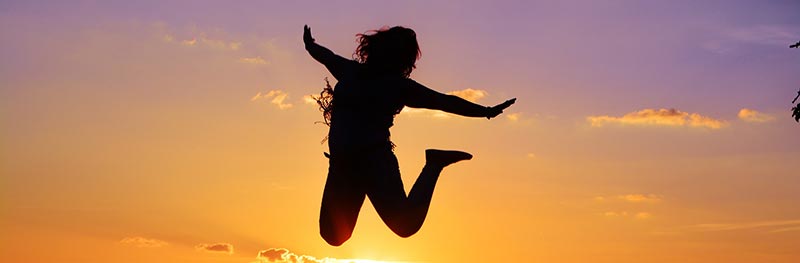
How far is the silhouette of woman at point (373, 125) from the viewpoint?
10.7 m

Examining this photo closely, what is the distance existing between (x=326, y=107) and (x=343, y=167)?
2.47 feet

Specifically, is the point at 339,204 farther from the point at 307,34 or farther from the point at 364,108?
the point at 307,34

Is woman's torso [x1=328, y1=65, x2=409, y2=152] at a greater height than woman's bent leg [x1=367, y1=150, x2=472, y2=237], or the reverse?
woman's torso [x1=328, y1=65, x2=409, y2=152]

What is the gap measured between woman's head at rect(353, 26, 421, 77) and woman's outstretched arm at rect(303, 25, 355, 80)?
222mm

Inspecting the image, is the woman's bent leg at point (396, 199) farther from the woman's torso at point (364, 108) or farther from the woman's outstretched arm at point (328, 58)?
the woman's outstretched arm at point (328, 58)

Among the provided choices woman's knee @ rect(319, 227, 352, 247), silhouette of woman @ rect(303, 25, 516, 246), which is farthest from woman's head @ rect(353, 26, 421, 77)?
woman's knee @ rect(319, 227, 352, 247)

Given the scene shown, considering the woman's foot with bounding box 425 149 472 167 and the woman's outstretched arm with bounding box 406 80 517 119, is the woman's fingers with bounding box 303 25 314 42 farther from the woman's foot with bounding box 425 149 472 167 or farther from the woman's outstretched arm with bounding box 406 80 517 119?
the woman's foot with bounding box 425 149 472 167

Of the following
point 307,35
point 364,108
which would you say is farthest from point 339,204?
point 307,35

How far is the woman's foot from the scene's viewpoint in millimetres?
11332

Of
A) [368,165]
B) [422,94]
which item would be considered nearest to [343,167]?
[368,165]

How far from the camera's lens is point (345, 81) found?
35.4 ft

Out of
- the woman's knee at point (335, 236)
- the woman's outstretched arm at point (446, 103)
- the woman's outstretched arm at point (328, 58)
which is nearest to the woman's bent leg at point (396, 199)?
→ the woman's knee at point (335, 236)

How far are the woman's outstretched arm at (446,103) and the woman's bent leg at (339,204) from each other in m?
0.92

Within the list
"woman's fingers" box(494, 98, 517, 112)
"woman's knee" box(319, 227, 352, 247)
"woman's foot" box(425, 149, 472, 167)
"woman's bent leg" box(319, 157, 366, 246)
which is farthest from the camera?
→ "woman's foot" box(425, 149, 472, 167)
